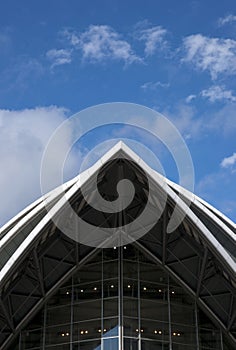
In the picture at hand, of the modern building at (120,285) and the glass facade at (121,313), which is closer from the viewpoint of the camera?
the modern building at (120,285)

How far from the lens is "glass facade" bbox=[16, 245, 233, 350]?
1382 inches

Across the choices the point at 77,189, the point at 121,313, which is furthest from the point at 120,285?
the point at 77,189

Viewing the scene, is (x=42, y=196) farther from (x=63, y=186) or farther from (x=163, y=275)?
(x=163, y=275)

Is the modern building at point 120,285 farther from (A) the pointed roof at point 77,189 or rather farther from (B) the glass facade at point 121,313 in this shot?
(A) the pointed roof at point 77,189

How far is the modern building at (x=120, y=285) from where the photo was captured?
33750 mm

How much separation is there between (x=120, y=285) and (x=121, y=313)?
5.50 feet

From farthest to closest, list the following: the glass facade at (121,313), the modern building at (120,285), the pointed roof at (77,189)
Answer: the glass facade at (121,313)
the modern building at (120,285)
the pointed roof at (77,189)

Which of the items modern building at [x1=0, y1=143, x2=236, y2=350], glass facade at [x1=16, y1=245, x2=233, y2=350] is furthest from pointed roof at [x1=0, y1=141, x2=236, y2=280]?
glass facade at [x1=16, y1=245, x2=233, y2=350]

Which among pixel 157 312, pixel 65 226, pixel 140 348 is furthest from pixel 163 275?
pixel 65 226

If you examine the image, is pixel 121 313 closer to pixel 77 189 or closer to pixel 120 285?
pixel 120 285

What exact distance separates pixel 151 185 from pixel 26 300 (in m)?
10.7

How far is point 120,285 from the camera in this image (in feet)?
119

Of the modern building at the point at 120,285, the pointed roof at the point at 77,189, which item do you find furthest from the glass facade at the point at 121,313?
the pointed roof at the point at 77,189

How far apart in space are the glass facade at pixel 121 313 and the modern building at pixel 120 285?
0.18 ft
